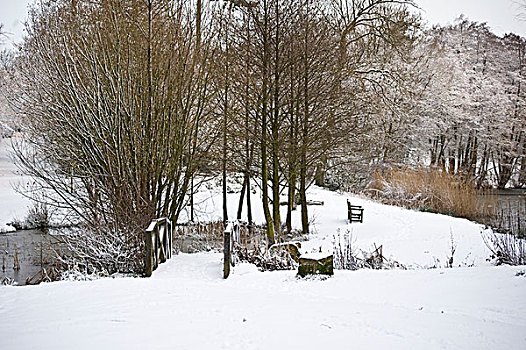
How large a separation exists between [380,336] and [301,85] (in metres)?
7.89

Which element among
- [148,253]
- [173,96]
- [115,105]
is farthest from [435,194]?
[148,253]

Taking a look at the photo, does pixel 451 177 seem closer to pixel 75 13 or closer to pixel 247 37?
pixel 247 37

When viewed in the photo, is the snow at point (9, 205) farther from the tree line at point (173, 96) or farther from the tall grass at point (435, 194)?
the tall grass at point (435, 194)

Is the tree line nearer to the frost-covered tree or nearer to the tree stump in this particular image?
the frost-covered tree

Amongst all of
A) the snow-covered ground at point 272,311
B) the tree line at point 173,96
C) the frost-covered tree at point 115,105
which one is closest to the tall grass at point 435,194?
the tree line at point 173,96

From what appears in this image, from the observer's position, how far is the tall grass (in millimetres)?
14906

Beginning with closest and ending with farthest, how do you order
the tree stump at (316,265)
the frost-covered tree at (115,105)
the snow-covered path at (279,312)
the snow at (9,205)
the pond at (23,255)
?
1. the snow-covered path at (279,312)
2. the tree stump at (316,265)
3. the frost-covered tree at (115,105)
4. the pond at (23,255)
5. the snow at (9,205)

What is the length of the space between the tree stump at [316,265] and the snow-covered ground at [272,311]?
0.46ft

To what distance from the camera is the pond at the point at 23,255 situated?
27.1ft

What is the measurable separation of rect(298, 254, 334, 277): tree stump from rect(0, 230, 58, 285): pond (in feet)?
15.0

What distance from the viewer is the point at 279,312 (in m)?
4.47

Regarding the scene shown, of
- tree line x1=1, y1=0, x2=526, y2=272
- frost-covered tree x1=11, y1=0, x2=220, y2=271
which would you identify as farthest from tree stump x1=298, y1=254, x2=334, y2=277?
tree line x1=1, y1=0, x2=526, y2=272

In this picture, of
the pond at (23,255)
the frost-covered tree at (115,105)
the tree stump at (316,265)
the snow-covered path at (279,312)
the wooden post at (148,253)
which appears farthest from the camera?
the pond at (23,255)

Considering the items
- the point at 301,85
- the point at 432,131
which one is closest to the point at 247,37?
the point at 301,85
